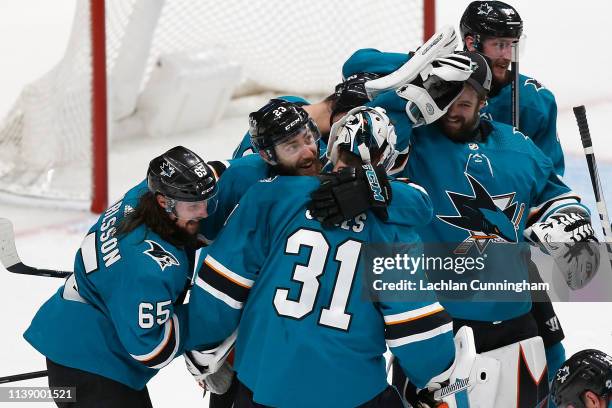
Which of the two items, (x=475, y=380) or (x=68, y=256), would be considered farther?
(x=68, y=256)

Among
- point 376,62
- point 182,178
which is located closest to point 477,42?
point 376,62

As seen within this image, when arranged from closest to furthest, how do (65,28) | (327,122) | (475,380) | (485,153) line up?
1. (475,380)
2. (485,153)
3. (327,122)
4. (65,28)

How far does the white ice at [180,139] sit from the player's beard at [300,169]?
1335 millimetres

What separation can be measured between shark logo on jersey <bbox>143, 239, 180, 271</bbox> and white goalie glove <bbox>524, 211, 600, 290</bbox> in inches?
35.9

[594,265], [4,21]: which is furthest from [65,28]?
[594,265]

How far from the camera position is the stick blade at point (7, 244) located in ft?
11.5

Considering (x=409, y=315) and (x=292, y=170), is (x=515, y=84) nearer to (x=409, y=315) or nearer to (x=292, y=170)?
(x=292, y=170)

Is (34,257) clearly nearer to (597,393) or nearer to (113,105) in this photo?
(113,105)

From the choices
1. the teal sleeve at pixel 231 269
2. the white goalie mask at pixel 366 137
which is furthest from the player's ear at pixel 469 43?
the teal sleeve at pixel 231 269

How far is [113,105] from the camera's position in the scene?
609cm

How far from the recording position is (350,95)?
3.29 m

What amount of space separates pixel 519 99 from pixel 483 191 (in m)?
0.55

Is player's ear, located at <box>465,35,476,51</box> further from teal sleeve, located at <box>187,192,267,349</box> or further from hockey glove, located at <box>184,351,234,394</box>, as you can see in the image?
hockey glove, located at <box>184,351,234,394</box>

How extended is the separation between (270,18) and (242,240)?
12.6 feet
